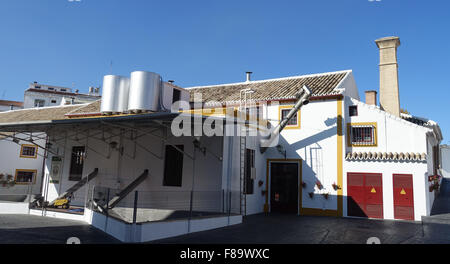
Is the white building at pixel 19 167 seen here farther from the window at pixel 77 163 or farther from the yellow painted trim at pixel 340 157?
the yellow painted trim at pixel 340 157

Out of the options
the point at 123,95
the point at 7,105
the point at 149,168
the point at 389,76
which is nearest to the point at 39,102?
the point at 7,105

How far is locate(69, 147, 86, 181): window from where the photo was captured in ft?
57.9

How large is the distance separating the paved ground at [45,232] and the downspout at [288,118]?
9.35m

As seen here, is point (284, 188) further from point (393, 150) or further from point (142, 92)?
point (142, 92)

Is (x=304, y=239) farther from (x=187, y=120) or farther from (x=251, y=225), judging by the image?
(x=187, y=120)

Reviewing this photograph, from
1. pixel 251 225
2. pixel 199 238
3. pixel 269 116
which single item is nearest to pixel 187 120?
pixel 199 238

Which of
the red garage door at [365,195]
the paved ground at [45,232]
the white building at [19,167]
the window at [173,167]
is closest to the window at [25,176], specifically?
the white building at [19,167]

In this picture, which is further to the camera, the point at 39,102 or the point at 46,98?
the point at 46,98

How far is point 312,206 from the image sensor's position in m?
15.9

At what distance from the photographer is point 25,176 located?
2370 centimetres

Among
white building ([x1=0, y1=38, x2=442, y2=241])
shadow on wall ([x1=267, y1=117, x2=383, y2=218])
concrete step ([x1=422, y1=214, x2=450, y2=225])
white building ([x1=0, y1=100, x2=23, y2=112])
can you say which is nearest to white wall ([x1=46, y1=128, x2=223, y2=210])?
white building ([x1=0, y1=38, x2=442, y2=241])

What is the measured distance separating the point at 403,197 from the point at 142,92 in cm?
1305

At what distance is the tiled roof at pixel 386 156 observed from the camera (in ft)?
46.1
